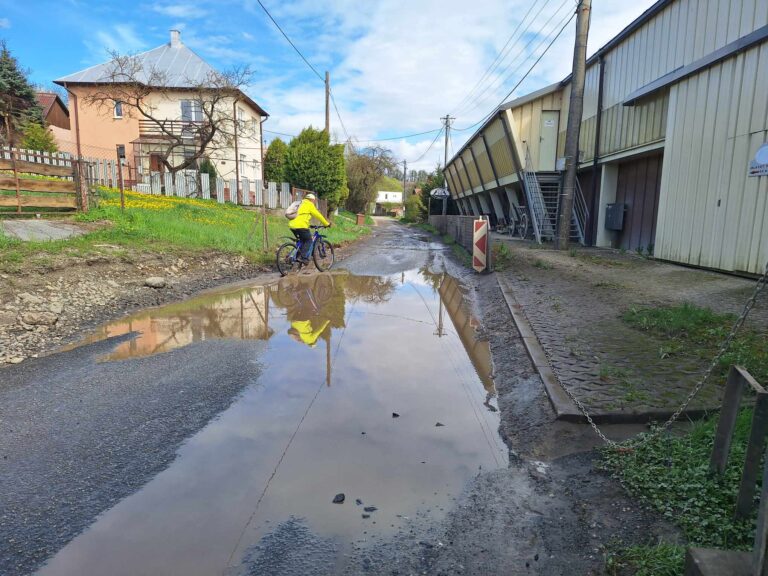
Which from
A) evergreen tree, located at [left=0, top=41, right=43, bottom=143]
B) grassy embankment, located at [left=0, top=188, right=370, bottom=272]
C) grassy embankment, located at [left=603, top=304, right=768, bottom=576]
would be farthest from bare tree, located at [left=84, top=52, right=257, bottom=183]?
grassy embankment, located at [left=603, top=304, right=768, bottom=576]

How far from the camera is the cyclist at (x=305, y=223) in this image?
11.7 meters

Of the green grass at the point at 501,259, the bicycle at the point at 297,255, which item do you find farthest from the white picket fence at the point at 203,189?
the green grass at the point at 501,259

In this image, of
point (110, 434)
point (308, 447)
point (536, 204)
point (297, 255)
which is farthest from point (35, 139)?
point (308, 447)

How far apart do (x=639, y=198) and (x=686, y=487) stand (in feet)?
46.4

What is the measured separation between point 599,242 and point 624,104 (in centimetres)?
459

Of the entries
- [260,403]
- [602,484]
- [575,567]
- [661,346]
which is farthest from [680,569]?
[661,346]

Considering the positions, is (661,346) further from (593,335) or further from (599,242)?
(599,242)

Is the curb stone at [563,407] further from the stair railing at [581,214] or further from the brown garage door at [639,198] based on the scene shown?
the stair railing at [581,214]

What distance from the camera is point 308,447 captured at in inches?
143

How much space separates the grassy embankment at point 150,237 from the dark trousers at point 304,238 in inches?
52.7

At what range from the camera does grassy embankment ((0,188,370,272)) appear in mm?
8812

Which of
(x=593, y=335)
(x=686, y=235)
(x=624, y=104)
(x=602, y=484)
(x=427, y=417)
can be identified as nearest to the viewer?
(x=602, y=484)

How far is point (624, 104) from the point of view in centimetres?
1488

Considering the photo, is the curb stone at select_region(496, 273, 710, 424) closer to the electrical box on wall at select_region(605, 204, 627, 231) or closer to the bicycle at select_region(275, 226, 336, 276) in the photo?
the bicycle at select_region(275, 226, 336, 276)
